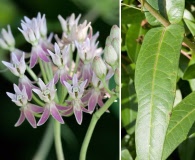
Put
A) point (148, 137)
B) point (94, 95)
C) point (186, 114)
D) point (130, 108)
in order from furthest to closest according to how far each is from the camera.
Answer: point (130, 108)
point (94, 95)
point (186, 114)
point (148, 137)

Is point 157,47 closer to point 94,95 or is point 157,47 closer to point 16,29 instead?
point 94,95

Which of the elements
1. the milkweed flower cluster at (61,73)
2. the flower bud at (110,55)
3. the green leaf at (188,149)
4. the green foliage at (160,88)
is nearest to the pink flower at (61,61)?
the milkweed flower cluster at (61,73)

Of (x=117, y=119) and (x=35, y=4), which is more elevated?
(x=35, y=4)

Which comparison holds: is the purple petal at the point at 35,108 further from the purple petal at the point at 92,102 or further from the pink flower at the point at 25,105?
the purple petal at the point at 92,102

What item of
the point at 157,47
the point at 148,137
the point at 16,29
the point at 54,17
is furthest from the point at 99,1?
the point at 148,137

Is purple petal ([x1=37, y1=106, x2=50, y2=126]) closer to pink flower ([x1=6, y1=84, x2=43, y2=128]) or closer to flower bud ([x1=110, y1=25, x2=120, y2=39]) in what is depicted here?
pink flower ([x1=6, y1=84, x2=43, y2=128])

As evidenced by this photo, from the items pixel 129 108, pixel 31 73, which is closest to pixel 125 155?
pixel 129 108
